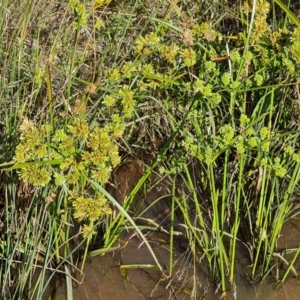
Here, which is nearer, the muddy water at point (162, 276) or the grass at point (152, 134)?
the grass at point (152, 134)

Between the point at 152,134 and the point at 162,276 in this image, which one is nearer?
the point at 162,276

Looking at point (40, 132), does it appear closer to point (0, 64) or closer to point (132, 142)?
point (0, 64)

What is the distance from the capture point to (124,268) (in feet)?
6.58

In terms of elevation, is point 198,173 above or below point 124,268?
above

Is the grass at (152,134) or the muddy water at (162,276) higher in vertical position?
the grass at (152,134)

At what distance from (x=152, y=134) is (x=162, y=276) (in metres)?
0.57

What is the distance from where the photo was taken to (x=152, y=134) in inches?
89.0

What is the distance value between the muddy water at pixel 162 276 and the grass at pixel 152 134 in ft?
0.14

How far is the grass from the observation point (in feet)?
5.07

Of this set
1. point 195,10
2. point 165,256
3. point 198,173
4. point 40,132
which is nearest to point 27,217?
point 40,132

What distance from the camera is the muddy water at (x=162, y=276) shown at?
74.8 inches

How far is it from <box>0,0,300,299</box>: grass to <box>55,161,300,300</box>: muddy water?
4cm

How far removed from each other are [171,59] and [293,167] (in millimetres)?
612

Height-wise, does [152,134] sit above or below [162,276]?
above
